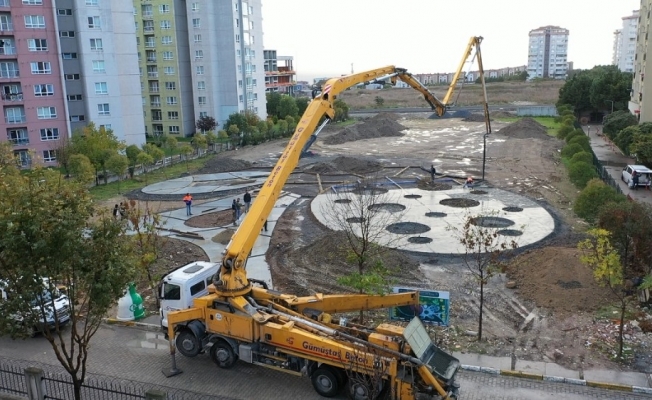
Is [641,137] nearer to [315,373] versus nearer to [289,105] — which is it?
[315,373]

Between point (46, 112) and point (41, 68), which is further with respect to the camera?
point (46, 112)

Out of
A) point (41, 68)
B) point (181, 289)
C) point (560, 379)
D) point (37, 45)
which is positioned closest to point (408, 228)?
point (560, 379)

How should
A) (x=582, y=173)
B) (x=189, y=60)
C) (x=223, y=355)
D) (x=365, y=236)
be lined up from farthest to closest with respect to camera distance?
(x=189, y=60)
(x=582, y=173)
(x=365, y=236)
(x=223, y=355)

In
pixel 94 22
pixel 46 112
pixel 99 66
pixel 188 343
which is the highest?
pixel 94 22

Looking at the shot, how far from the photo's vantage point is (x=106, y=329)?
688 inches

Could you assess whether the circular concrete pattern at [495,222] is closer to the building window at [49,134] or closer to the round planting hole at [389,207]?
the round planting hole at [389,207]

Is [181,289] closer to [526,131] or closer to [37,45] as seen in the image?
[37,45]

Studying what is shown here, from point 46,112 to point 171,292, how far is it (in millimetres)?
42587

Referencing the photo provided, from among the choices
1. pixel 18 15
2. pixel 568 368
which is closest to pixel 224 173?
pixel 18 15

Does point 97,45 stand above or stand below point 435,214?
above

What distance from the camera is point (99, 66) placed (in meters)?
54.1

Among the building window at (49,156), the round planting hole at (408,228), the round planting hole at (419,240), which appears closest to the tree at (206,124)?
the building window at (49,156)

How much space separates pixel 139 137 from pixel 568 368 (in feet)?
175

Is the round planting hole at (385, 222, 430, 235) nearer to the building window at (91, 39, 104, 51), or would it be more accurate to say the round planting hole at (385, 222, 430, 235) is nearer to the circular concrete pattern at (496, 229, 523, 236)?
the circular concrete pattern at (496, 229, 523, 236)
